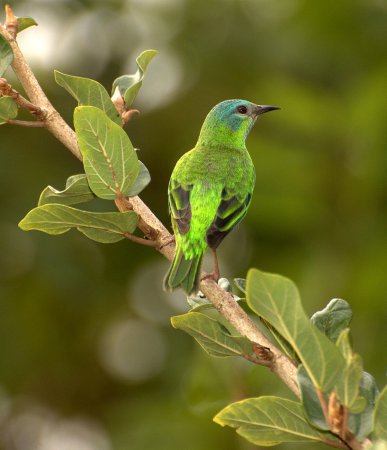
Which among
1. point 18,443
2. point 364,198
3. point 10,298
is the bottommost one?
point 18,443

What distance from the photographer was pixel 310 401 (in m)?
2.53

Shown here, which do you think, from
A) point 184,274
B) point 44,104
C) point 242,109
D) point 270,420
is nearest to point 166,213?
point 242,109

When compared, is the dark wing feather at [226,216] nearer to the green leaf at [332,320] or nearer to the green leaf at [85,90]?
the green leaf at [85,90]

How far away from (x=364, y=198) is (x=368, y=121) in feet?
1.76

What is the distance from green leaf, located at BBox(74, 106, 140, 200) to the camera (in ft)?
9.75

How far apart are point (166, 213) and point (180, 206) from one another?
125 inches

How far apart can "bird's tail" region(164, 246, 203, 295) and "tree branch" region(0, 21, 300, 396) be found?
154 millimetres

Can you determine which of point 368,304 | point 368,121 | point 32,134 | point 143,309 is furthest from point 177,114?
point 368,304

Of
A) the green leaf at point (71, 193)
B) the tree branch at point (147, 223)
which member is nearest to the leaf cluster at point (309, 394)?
the tree branch at point (147, 223)

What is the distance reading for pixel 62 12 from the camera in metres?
7.97

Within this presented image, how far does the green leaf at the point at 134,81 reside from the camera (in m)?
3.55

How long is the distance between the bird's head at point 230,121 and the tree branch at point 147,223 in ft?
7.58

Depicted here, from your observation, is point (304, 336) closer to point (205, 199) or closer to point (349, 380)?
point (349, 380)

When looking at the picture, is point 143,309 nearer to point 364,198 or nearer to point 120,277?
point 120,277
